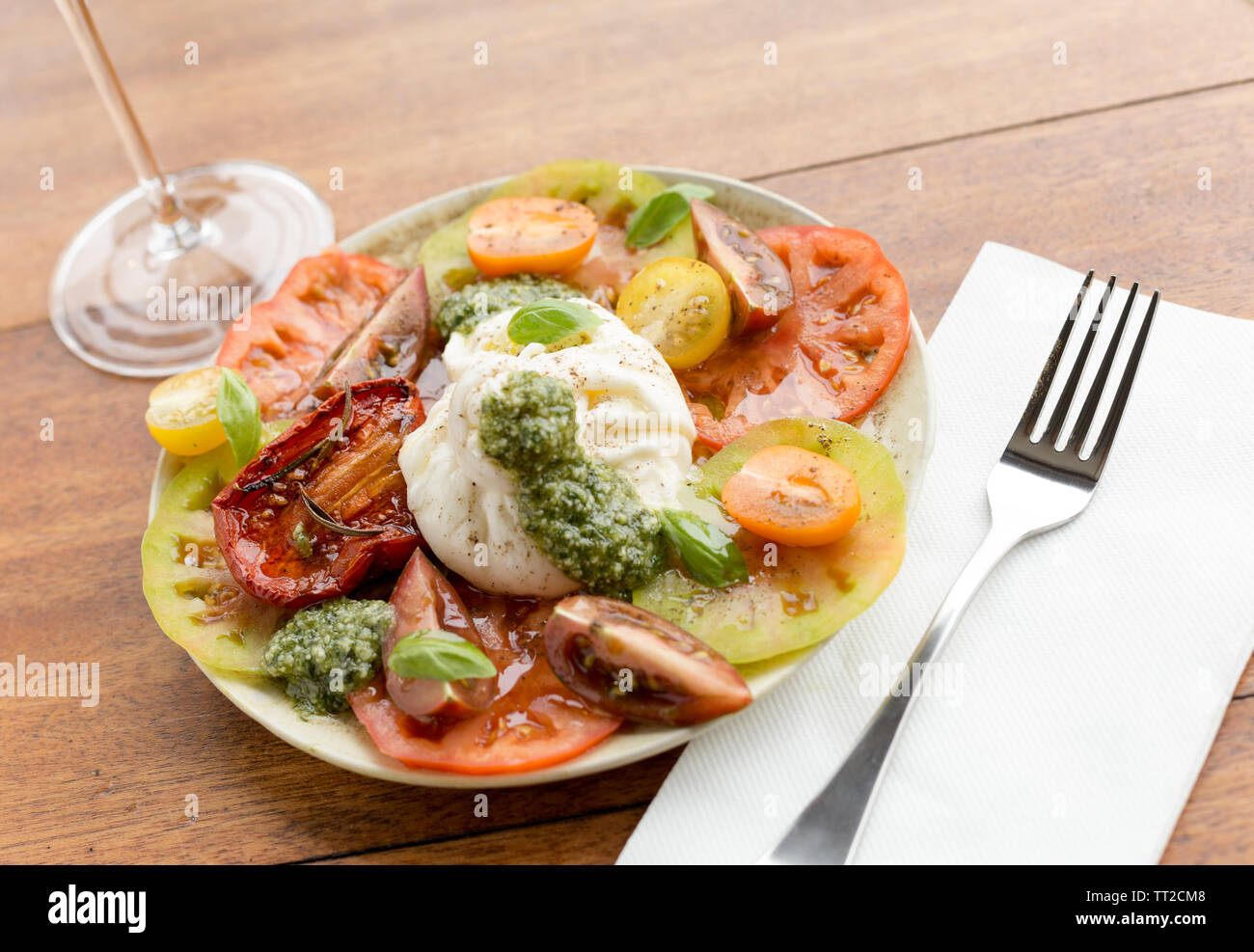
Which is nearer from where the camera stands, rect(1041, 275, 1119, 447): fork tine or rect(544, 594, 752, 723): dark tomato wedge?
rect(544, 594, 752, 723): dark tomato wedge

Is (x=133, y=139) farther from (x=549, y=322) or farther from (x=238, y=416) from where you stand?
(x=549, y=322)

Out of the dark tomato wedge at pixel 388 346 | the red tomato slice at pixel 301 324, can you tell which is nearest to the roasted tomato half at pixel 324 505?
the dark tomato wedge at pixel 388 346

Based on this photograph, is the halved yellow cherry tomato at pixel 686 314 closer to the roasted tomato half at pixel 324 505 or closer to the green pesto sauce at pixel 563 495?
the green pesto sauce at pixel 563 495

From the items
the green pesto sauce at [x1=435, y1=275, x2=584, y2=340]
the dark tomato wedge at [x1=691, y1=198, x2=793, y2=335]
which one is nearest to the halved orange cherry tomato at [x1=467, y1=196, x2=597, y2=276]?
the green pesto sauce at [x1=435, y1=275, x2=584, y2=340]

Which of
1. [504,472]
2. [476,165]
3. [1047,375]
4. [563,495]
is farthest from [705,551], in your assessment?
[476,165]

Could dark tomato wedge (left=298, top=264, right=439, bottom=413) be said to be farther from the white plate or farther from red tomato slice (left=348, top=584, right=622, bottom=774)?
red tomato slice (left=348, top=584, right=622, bottom=774)

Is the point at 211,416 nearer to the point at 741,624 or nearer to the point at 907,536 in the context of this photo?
the point at 741,624
